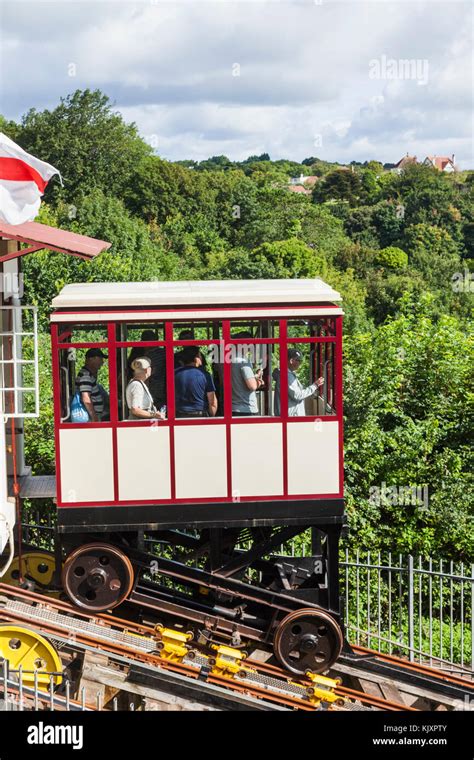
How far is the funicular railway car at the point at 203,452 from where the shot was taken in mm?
10148

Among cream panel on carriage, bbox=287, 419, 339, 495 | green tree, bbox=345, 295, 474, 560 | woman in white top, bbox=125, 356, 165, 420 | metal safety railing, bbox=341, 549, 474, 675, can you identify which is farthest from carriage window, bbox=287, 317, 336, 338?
green tree, bbox=345, 295, 474, 560

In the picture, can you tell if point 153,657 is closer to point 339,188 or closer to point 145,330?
point 145,330

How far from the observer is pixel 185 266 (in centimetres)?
4388

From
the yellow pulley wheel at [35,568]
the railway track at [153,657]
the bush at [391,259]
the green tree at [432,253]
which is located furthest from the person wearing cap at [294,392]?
the bush at [391,259]

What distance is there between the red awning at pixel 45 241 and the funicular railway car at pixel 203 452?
1.50ft

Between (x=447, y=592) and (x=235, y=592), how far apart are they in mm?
5092

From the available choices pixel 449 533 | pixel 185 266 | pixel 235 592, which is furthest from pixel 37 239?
pixel 185 266

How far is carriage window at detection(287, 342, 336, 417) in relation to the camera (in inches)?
410

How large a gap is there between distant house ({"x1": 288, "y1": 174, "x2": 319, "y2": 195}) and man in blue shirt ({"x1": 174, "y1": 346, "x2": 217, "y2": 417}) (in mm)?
91074

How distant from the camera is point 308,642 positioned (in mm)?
10633

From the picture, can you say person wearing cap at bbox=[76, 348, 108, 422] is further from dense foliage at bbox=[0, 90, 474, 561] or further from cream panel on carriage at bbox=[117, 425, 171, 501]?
dense foliage at bbox=[0, 90, 474, 561]

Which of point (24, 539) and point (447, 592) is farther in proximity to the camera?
point (447, 592)

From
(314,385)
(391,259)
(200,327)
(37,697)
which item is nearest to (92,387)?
(200,327)
